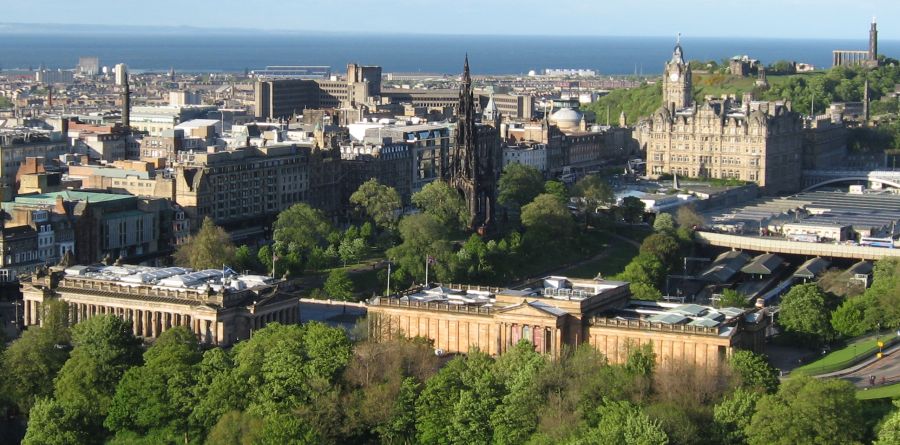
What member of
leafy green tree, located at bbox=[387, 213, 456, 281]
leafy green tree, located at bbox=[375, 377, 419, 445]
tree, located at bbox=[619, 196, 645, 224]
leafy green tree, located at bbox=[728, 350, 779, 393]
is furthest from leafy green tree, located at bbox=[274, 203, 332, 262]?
leafy green tree, located at bbox=[728, 350, 779, 393]

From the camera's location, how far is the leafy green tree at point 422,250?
309 ft

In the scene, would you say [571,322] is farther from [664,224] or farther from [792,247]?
[664,224]

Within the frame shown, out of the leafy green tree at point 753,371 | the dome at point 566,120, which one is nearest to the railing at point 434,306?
the leafy green tree at point 753,371

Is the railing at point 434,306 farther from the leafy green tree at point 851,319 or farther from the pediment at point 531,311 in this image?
the leafy green tree at point 851,319


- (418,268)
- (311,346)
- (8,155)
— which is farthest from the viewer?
(8,155)

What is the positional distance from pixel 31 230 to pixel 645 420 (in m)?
41.9

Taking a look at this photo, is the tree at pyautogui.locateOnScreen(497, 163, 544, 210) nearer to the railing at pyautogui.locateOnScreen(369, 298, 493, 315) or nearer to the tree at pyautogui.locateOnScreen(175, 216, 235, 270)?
the tree at pyautogui.locateOnScreen(175, 216, 235, 270)

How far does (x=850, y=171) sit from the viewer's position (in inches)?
6166

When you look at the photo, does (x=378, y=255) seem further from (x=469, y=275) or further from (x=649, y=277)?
(x=649, y=277)

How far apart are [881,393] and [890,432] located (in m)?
8.60

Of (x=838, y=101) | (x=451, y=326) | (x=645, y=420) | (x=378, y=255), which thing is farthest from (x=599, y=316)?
(x=838, y=101)

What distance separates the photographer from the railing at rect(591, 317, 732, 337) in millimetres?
67125

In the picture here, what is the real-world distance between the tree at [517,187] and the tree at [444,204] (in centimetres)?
1008

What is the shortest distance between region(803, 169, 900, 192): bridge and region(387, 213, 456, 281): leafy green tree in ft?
208
